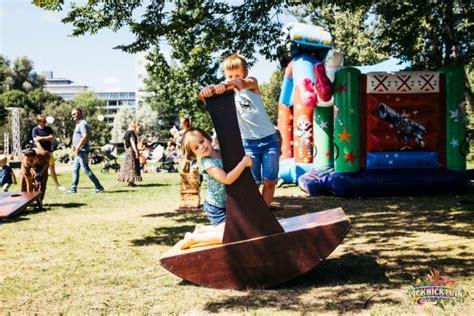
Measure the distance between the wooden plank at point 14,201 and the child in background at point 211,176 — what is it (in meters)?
4.58

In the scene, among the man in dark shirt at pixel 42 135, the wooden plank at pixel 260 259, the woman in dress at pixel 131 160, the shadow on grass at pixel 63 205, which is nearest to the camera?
the wooden plank at pixel 260 259

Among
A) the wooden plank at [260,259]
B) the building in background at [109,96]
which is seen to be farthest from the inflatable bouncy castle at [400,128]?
the building in background at [109,96]

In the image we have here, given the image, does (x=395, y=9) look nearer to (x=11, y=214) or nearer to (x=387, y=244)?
(x=387, y=244)

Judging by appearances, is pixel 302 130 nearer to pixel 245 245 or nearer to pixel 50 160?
pixel 50 160

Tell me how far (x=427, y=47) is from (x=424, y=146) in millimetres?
3498

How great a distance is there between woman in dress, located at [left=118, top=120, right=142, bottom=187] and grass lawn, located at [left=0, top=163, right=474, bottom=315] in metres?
5.46

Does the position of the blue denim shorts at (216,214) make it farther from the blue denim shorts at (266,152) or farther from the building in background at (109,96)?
the building in background at (109,96)

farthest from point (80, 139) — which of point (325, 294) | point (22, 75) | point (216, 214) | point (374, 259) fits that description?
point (22, 75)

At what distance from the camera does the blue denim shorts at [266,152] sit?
17.9 ft

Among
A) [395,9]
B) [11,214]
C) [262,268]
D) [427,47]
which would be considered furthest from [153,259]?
[427,47]

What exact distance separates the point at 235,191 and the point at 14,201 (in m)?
5.67

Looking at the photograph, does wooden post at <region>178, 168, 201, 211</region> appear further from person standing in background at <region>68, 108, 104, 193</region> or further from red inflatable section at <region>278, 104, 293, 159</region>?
red inflatable section at <region>278, 104, 293, 159</region>

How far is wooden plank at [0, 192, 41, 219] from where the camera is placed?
7809 millimetres

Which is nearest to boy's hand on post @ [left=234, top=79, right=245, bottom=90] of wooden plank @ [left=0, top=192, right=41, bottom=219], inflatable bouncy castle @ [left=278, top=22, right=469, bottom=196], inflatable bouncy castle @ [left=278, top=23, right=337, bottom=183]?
wooden plank @ [left=0, top=192, right=41, bottom=219]
